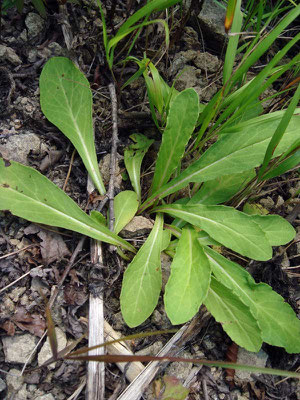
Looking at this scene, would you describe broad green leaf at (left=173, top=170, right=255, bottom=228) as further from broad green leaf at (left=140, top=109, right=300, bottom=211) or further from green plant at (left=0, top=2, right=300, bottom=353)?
broad green leaf at (left=140, top=109, right=300, bottom=211)

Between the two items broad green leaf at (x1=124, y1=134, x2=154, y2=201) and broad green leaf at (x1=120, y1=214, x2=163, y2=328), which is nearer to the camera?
broad green leaf at (x1=120, y1=214, x2=163, y2=328)

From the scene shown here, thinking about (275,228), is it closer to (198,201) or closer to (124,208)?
(198,201)

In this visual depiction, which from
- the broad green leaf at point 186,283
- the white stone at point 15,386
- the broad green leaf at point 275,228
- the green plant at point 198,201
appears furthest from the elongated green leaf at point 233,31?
the white stone at point 15,386

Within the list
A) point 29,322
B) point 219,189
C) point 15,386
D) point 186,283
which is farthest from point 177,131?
point 15,386

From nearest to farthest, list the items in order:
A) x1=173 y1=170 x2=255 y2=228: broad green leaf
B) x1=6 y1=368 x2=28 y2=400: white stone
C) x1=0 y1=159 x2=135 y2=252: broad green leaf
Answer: x1=6 y1=368 x2=28 y2=400: white stone → x1=0 y1=159 x2=135 y2=252: broad green leaf → x1=173 y1=170 x2=255 y2=228: broad green leaf

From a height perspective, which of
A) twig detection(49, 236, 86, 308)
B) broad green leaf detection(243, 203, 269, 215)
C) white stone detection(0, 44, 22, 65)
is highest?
white stone detection(0, 44, 22, 65)

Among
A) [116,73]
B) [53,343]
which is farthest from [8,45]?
[53,343]

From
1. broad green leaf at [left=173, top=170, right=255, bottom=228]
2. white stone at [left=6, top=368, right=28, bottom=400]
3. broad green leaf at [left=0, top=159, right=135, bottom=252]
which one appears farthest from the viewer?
broad green leaf at [left=173, top=170, right=255, bottom=228]

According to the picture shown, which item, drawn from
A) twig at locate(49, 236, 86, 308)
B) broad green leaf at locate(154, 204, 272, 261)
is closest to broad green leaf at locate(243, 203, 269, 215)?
broad green leaf at locate(154, 204, 272, 261)
